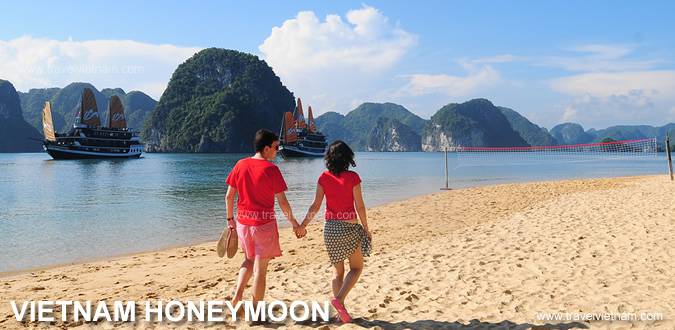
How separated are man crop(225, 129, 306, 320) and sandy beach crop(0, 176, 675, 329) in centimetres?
81

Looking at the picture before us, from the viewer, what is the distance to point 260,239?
408 cm

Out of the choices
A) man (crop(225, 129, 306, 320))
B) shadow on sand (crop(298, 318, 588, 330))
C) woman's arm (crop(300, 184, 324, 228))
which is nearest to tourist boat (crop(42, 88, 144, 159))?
man (crop(225, 129, 306, 320))

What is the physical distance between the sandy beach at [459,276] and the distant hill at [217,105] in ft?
459

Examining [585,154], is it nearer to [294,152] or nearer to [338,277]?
[294,152]

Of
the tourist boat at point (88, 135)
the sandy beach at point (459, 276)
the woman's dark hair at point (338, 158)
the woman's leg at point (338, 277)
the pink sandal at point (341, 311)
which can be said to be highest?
the tourist boat at point (88, 135)

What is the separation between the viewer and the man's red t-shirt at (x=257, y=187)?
13.2ft

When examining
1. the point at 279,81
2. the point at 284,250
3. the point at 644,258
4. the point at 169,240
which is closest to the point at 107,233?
the point at 169,240

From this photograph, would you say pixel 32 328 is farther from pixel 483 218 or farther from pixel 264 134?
pixel 483 218

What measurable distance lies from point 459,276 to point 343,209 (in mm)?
2540

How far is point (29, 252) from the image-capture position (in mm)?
10336

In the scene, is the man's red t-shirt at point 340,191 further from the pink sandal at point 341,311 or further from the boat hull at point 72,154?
the boat hull at point 72,154

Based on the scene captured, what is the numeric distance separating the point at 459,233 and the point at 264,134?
6.39m

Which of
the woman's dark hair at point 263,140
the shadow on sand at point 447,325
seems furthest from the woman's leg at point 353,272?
the woman's dark hair at point 263,140

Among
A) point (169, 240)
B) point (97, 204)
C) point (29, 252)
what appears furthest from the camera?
point (97, 204)
